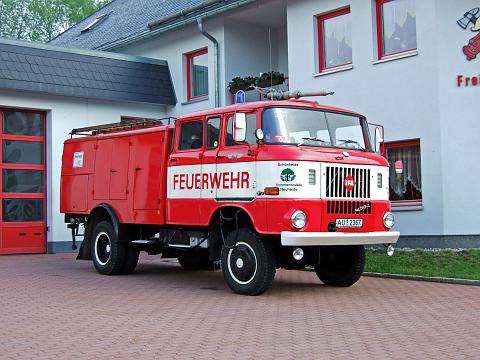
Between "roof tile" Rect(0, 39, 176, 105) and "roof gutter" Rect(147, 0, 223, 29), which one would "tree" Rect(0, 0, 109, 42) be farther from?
"roof tile" Rect(0, 39, 176, 105)

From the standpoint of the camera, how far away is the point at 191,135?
11367mm

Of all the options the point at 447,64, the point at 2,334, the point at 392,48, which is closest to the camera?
the point at 2,334

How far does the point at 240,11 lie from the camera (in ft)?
63.9

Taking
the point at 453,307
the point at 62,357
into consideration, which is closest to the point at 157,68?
the point at 453,307

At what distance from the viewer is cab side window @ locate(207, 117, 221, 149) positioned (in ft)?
35.6

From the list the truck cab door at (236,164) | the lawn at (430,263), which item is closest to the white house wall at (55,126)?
the lawn at (430,263)

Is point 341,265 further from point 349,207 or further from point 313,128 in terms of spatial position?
point 313,128

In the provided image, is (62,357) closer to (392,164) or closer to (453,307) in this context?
(453,307)

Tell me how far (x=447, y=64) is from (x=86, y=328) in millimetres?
10320

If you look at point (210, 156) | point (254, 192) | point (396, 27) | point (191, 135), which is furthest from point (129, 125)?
point (396, 27)

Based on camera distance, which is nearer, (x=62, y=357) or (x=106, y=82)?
(x=62, y=357)

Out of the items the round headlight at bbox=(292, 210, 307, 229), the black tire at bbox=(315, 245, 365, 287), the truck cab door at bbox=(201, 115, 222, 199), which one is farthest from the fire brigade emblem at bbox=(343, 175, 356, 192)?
the truck cab door at bbox=(201, 115, 222, 199)

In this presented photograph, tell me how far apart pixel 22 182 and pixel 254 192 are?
34.1 ft

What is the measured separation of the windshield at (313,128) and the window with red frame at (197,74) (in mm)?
10704
